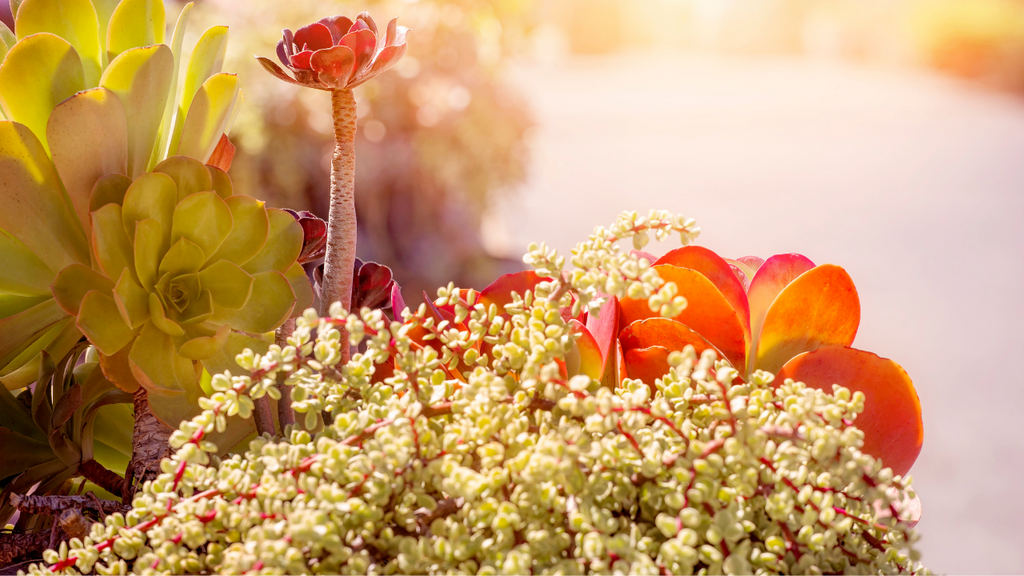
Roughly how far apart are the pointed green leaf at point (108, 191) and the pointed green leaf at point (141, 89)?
0.11ft

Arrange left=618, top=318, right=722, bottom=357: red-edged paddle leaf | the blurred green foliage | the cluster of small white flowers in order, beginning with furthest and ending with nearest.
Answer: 1. the blurred green foliage
2. left=618, top=318, right=722, bottom=357: red-edged paddle leaf
3. the cluster of small white flowers

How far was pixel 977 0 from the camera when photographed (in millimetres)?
8969

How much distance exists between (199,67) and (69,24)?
0.08 m

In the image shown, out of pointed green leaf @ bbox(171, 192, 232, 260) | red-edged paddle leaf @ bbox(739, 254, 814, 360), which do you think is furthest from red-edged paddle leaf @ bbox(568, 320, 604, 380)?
pointed green leaf @ bbox(171, 192, 232, 260)

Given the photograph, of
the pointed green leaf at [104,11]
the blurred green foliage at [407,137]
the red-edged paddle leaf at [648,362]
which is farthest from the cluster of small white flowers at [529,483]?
the blurred green foliage at [407,137]

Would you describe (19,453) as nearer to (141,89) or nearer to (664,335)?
(141,89)

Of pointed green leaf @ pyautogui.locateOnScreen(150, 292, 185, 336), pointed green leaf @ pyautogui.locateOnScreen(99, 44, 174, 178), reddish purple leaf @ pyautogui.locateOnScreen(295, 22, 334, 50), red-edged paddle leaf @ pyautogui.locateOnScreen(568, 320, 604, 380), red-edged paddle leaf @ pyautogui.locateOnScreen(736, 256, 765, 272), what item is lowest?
pointed green leaf @ pyautogui.locateOnScreen(150, 292, 185, 336)

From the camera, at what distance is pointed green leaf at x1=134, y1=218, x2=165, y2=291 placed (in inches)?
14.6

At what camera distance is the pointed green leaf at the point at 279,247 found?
42cm

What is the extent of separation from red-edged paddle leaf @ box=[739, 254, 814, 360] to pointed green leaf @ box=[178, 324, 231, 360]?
0.99 feet

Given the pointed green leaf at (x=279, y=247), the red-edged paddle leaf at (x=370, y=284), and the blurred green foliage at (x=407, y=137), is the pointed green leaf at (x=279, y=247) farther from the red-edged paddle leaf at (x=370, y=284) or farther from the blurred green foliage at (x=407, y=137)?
the blurred green foliage at (x=407, y=137)

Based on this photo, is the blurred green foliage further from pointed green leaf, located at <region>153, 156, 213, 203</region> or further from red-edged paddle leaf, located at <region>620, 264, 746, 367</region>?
red-edged paddle leaf, located at <region>620, 264, 746, 367</region>

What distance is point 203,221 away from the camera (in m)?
0.40

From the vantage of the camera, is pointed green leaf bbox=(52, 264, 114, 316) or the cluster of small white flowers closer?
the cluster of small white flowers
